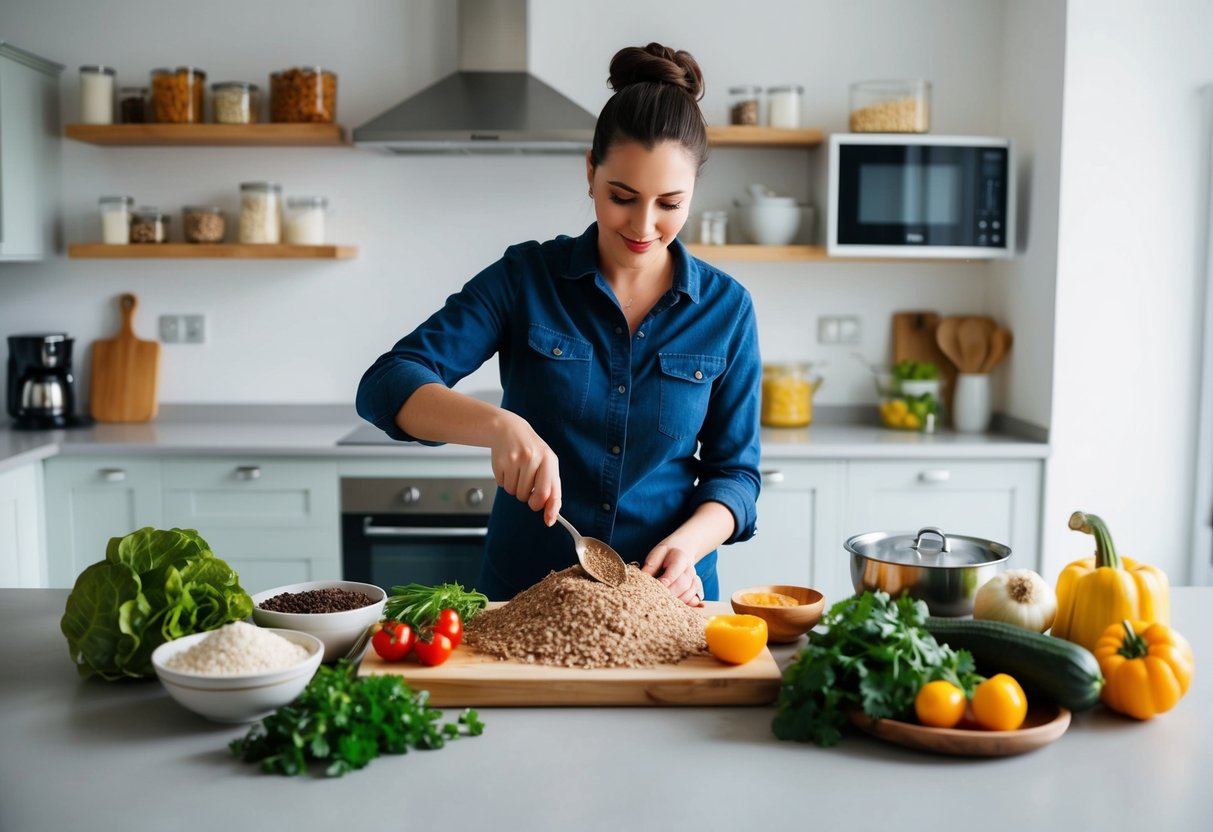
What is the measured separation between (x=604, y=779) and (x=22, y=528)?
2.62 m

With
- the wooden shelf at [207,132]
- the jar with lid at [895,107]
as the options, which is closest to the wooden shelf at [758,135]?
the jar with lid at [895,107]

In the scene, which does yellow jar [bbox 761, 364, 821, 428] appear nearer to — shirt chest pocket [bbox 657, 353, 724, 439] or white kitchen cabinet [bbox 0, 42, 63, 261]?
shirt chest pocket [bbox 657, 353, 724, 439]

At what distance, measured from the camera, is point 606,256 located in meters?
1.95

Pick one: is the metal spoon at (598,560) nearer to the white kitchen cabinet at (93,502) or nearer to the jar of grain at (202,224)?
the white kitchen cabinet at (93,502)

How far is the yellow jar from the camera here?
3705 mm

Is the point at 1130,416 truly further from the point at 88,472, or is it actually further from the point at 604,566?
the point at 88,472

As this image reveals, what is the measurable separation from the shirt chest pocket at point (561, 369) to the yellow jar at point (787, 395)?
1884 millimetres

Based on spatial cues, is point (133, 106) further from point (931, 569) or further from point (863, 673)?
point (863, 673)

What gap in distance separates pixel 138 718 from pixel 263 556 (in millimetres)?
2032

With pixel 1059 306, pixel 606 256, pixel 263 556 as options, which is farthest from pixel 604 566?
pixel 1059 306

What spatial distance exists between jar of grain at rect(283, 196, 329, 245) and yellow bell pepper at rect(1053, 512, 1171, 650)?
9.03 feet

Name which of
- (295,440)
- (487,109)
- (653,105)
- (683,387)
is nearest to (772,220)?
(487,109)

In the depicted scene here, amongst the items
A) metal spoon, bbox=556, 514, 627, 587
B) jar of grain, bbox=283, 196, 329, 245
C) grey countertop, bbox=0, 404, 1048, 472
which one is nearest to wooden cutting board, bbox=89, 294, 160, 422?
grey countertop, bbox=0, 404, 1048, 472

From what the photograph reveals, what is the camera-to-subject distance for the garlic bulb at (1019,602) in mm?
1482
